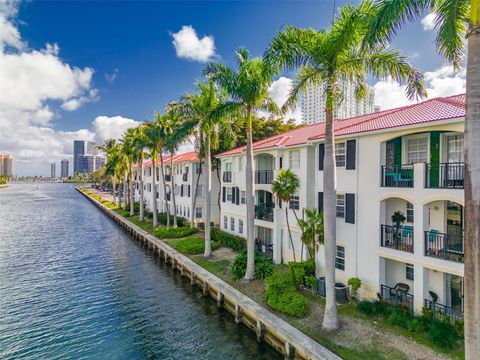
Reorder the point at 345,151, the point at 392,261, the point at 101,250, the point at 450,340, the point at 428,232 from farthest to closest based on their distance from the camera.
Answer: the point at 101,250 → the point at 345,151 → the point at 392,261 → the point at 428,232 → the point at 450,340

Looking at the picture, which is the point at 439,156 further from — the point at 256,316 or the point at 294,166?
the point at 256,316

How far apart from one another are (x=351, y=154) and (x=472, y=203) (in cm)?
1029

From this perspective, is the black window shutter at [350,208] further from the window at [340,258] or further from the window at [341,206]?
the window at [340,258]

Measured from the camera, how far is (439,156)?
15227mm

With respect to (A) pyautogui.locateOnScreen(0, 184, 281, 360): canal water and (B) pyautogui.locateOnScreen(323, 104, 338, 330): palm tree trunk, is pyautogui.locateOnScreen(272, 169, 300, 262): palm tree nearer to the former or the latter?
(B) pyautogui.locateOnScreen(323, 104, 338, 330): palm tree trunk

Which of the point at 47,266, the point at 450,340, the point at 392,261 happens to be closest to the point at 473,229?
the point at 450,340

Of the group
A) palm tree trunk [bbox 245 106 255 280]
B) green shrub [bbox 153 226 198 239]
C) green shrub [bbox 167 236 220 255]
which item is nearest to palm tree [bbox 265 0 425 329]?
palm tree trunk [bbox 245 106 255 280]

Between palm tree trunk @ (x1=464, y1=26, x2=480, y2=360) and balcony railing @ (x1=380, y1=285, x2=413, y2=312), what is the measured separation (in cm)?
852

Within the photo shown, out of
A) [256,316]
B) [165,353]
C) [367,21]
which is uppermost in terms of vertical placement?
Answer: [367,21]

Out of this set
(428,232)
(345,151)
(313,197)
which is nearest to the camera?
(428,232)

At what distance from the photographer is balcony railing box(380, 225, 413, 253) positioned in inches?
625

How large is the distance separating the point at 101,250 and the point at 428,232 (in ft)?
108

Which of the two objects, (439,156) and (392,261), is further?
(392,261)

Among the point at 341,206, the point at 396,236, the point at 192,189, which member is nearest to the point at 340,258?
the point at 341,206
